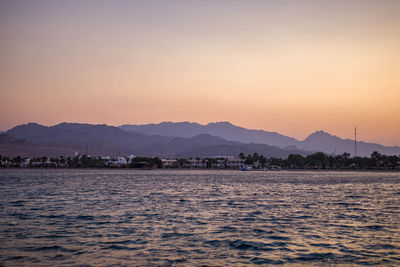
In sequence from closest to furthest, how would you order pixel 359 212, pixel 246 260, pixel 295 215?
pixel 246 260 < pixel 295 215 < pixel 359 212

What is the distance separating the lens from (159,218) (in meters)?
37.6

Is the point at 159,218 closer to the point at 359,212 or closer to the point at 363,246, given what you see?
the point at 363,246

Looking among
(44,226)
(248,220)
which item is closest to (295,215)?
(248,220)

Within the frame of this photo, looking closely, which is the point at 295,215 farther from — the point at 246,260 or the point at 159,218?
the point at 246,260

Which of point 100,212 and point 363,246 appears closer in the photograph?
point 363,246

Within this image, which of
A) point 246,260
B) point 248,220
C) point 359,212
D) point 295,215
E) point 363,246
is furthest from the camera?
point 359,212

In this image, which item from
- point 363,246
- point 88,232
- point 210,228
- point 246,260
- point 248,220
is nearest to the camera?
point 246,260

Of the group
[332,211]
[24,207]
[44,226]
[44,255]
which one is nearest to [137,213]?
[44,226]

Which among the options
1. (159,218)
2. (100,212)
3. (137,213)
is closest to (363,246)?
(159,218)

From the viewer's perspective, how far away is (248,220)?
121 ft

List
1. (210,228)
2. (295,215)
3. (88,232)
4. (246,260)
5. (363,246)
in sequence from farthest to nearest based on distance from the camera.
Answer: (295,215), (210,228), (88,232), (363,246), (246,260)

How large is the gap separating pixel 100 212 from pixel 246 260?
24.1m

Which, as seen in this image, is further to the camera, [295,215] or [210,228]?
[295,215]

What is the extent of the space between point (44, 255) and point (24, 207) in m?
26.7
